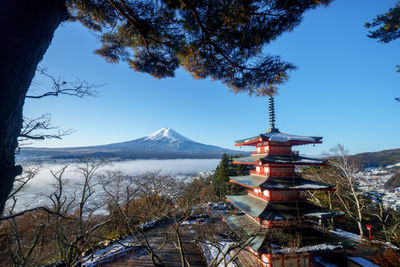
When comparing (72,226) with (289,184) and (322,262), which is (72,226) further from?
(322,262)

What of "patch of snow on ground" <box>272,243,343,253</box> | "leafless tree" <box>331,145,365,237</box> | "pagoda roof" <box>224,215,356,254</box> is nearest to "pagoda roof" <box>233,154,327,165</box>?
"pagoda roof" <box>224,215,356,254</box>

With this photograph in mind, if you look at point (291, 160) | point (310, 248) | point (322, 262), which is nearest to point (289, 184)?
point (291, 160)

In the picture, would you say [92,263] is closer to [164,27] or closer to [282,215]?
[282,215]

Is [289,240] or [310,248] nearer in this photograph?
[310,248]

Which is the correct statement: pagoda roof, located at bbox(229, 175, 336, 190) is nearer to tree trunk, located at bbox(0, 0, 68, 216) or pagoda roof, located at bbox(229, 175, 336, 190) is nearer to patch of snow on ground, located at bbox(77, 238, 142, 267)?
tree trunk, located at bbox(0, 0, 68, 216)

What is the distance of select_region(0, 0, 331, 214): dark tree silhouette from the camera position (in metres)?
1.65

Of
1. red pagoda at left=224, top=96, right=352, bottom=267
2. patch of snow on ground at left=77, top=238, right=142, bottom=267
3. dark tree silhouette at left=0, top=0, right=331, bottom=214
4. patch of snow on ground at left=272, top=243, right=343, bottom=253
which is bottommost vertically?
patch of snow on ground at left=77, top=238, right=142, bottom=267

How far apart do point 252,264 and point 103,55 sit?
10.9 m

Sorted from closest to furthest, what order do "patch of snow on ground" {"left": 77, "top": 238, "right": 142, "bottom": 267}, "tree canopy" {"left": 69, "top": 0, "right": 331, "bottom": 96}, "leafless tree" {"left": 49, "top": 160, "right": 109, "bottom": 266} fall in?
"tree canopy" {"left": 69, "top": 0, "right": 331, "bottom": 96}, "leafless tree" {"left": 49, "top": 160, "right": 109, "bottom": 266}, "patch of snow on ground" {"left": 77, "top": 238, "right": 142, "bottom": 267}

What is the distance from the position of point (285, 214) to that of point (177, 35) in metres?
7.80

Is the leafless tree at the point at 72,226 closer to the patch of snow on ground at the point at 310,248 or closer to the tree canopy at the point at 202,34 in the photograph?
the tree canopy at the point at 202,34

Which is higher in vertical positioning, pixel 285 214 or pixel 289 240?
pixel 285 214

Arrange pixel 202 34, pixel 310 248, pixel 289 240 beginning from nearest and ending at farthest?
1. pixel 202 34
2. pixel 310 248
3. pixel 289 240

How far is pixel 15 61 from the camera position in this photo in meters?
1.45
